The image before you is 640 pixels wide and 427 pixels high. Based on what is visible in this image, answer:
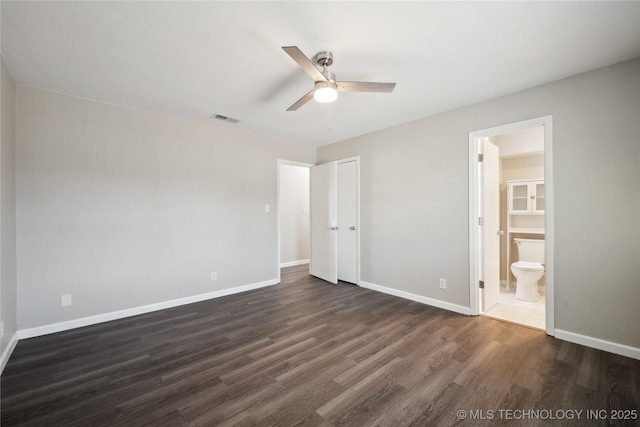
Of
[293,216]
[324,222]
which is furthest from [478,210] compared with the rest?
[293,216]

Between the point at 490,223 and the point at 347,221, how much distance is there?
2077 mm

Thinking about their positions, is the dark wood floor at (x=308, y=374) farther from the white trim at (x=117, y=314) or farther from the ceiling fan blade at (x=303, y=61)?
the ceiling fan blade at (x=303, y=61)

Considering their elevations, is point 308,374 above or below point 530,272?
below

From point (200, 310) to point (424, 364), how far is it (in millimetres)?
2622

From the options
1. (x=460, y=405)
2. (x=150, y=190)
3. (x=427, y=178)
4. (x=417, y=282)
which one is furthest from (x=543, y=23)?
(x=150, y=190)

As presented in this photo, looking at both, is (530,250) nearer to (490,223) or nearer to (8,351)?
(490,223)

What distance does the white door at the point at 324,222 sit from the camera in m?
4.52

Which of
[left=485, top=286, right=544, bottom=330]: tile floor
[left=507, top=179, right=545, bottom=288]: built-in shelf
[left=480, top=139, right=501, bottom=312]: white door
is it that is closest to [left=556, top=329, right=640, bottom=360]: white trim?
[left=485, top=286, right=544, bottom=330]: tile floor

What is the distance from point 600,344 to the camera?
224 cm

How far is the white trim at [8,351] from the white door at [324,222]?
3644 mm

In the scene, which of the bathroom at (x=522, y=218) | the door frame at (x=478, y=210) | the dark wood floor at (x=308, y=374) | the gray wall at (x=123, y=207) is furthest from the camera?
the bathroom at (x=522, y=218)

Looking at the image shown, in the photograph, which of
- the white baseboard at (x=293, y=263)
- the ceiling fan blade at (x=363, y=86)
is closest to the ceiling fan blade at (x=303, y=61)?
the ceiling fan blade at (x=363, y=86)

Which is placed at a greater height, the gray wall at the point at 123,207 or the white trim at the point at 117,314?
the gray wall at the point at 123,207

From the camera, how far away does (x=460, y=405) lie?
5.36ft
